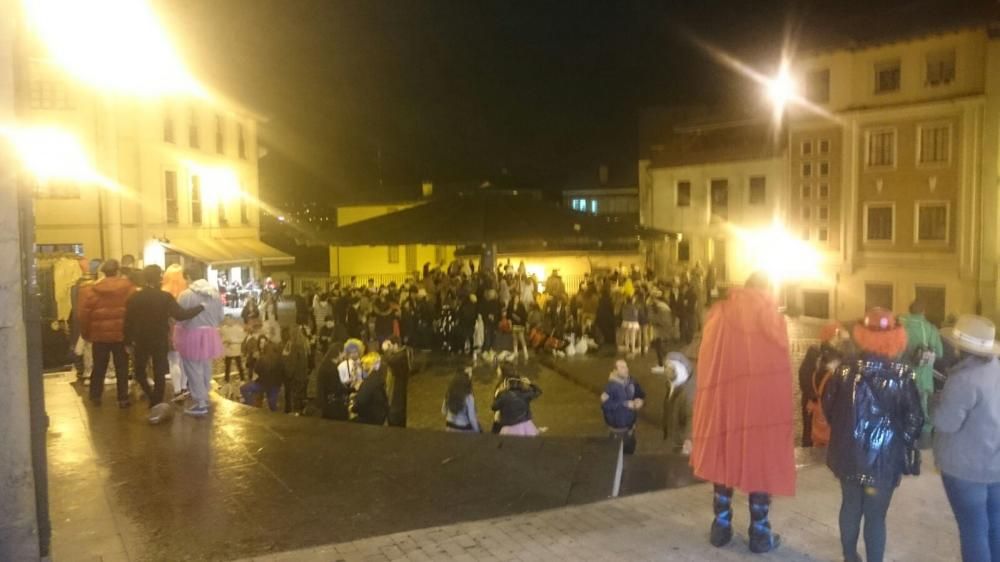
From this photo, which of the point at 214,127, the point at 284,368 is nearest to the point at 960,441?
the point at 284,368

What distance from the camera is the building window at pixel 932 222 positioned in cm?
2861

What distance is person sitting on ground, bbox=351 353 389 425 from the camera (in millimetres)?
9258

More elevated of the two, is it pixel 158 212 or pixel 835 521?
pixel 158 212

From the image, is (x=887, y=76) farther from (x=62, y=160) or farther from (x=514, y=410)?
(x=62, y=160)

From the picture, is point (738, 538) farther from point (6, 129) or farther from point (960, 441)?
point (6, 129)

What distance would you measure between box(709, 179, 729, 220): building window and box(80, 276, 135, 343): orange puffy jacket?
3132 cm

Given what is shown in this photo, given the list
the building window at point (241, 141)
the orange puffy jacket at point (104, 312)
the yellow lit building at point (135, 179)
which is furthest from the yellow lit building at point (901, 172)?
the orange puffy jacket at point (104, 312)

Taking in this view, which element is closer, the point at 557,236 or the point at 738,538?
the point at 738,538

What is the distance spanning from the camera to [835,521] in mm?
6273

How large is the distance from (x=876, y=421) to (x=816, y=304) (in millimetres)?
28888

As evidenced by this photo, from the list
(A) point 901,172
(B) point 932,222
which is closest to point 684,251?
(A) point 901,172

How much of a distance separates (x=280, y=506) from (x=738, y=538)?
11.1 feet

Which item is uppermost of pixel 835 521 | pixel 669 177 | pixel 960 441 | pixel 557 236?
pixel 669 177

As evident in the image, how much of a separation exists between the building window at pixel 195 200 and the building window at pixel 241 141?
13.0 ft
